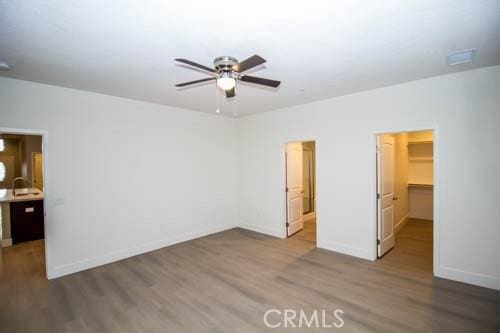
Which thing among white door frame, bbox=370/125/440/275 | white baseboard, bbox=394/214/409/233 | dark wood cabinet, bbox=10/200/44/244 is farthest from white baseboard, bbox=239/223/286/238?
dark wood cabinet, bbox=10/200/44/244

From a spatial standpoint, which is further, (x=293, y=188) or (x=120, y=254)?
(x=293, y=188)

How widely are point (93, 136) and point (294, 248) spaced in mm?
4089

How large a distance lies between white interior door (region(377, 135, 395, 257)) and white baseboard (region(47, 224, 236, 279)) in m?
3.49

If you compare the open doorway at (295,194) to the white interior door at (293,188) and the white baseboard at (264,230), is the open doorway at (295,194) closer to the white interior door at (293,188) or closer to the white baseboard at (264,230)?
the white interior door at (293,188)

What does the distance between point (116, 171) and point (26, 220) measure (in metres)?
2.74

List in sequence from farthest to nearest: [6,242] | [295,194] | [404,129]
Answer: [295,194]
[6,242]
[404,129]

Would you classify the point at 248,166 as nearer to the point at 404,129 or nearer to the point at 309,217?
the point at 309,217

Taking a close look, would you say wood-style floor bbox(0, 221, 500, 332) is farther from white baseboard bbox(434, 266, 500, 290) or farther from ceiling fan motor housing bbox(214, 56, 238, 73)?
ceiling fan motor housing bbox(214, 56, 238, 73)

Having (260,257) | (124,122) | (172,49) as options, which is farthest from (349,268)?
(124,122)

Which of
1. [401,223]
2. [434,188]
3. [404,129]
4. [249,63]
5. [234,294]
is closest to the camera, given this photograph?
[249,63]

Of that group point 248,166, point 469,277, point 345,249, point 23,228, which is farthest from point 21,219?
point 469,277

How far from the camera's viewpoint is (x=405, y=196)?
6.49 metres

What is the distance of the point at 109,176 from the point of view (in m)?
4.14

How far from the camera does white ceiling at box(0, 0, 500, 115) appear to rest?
1.81 metres
